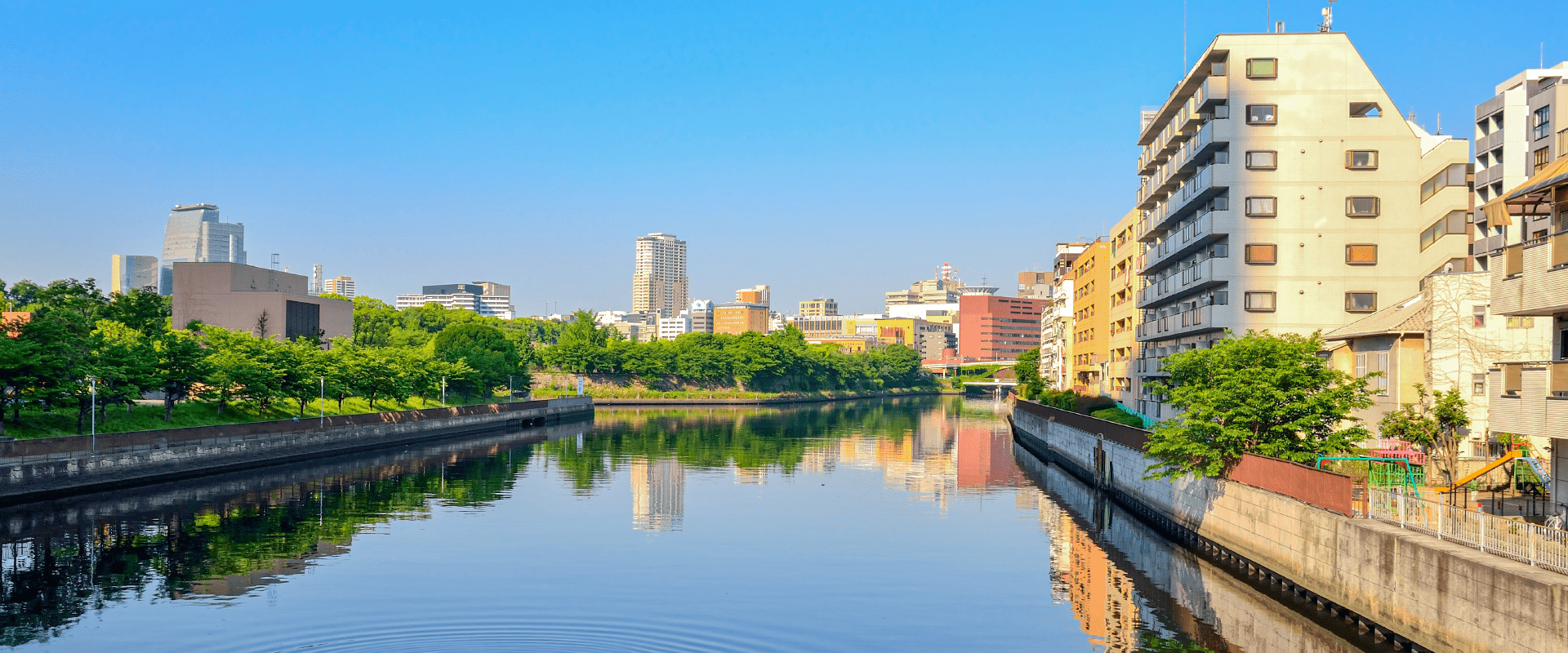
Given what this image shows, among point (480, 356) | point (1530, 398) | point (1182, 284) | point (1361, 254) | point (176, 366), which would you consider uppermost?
point (1361, 254)

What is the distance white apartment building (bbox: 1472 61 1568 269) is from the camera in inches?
2183

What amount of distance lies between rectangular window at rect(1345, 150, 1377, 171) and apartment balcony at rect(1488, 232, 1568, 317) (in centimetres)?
3096

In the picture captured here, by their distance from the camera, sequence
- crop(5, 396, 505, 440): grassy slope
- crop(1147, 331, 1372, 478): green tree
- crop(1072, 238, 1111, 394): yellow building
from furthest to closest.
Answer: crop(1072, 238, 1111, 394): yellow building → crop(5, 396, 505, 440): grassy slope → crop(1147, 331, 1372, 478): green tree

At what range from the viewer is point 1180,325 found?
6600 cm

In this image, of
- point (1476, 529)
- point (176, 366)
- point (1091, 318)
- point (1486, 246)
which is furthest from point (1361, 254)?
point (176, 366)

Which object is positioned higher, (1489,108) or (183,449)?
(1489,108)

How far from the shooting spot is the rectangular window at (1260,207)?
58812mm

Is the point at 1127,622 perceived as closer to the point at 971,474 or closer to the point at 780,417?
the point at 971,474

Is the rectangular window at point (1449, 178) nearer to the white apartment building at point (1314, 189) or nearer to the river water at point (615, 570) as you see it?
the white apartment building at point (1314, 189)

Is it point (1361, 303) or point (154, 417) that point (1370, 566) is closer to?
point (1361, 303)

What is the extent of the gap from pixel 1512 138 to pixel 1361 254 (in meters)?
11.3

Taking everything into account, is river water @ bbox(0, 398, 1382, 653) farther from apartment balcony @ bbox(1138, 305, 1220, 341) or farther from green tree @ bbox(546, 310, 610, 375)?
green tree @ bbox(546, 310, 610, 375)

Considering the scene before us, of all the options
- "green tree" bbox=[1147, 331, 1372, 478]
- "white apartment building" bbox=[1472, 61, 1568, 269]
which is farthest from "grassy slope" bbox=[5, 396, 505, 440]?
"white apartment building" bbox=[1472, 61, 1568, 269]

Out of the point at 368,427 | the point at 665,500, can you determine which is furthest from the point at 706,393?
the point at 665,500
